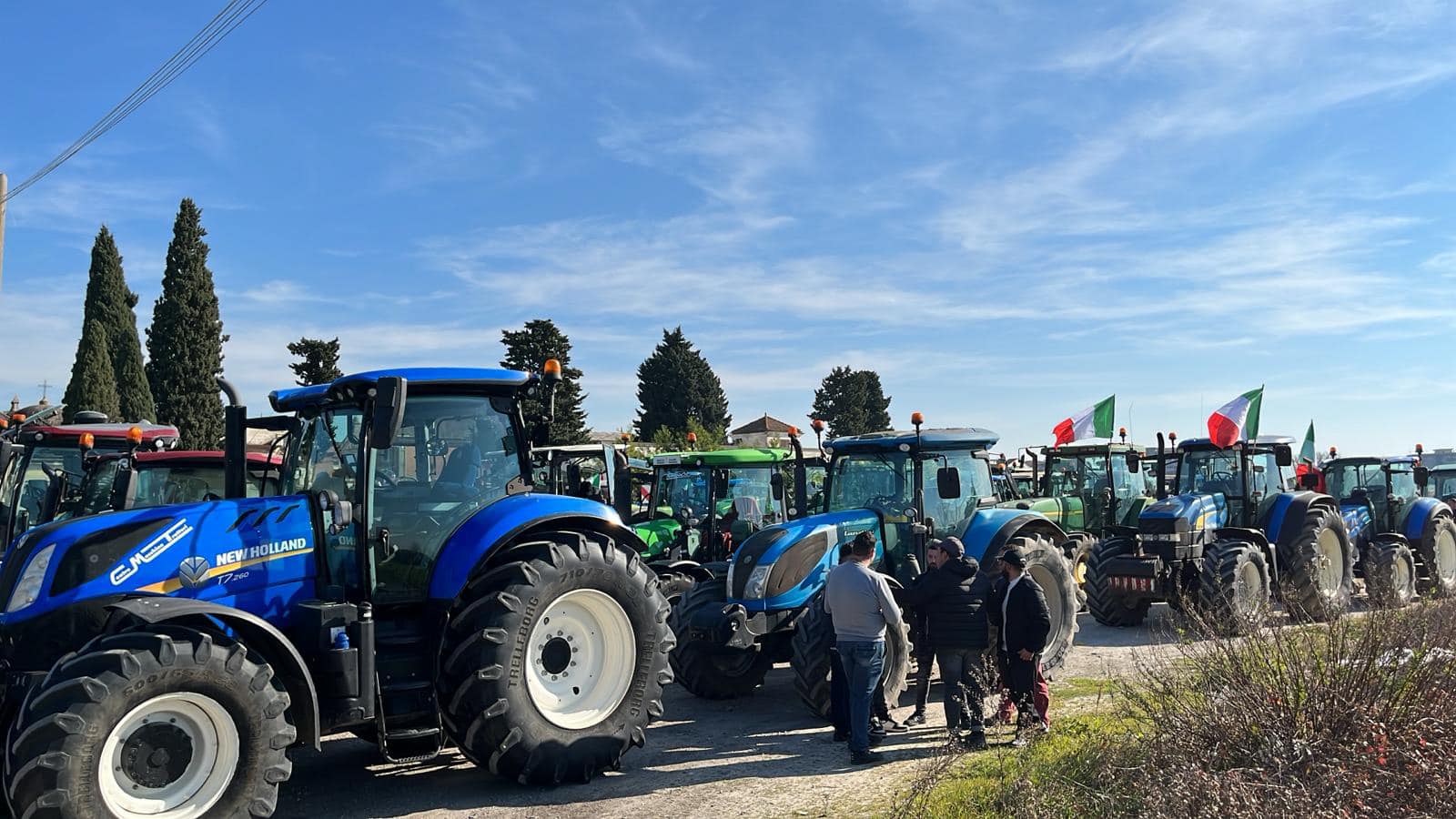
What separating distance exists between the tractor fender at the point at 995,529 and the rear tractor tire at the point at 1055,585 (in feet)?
0.34

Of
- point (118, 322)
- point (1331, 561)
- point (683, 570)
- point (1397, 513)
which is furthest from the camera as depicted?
point (118, 322)

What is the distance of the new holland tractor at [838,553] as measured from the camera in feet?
27.7

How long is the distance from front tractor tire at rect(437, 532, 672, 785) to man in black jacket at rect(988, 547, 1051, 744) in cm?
239

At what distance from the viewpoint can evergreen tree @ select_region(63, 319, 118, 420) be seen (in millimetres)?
35844

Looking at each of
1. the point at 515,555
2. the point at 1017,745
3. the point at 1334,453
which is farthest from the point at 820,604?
the point at 1334,453

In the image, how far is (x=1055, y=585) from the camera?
31.3 ft

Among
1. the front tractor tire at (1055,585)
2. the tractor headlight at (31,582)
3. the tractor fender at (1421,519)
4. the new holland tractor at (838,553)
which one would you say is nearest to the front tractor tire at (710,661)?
the new holland tractor at (838,553)

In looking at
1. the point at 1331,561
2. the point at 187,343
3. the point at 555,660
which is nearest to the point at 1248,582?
the point at 1331,561

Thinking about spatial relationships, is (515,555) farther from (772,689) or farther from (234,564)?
(772,689)

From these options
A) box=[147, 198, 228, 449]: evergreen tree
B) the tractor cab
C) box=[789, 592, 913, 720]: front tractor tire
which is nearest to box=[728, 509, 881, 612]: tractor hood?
Result: box=[789, 592, 913, 720]: front tractor tire

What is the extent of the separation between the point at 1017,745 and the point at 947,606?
3.44ft

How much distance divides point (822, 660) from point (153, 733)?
14.7 ft

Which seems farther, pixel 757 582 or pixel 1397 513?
pixel 1397 513

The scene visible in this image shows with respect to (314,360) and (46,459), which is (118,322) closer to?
(314,360)
